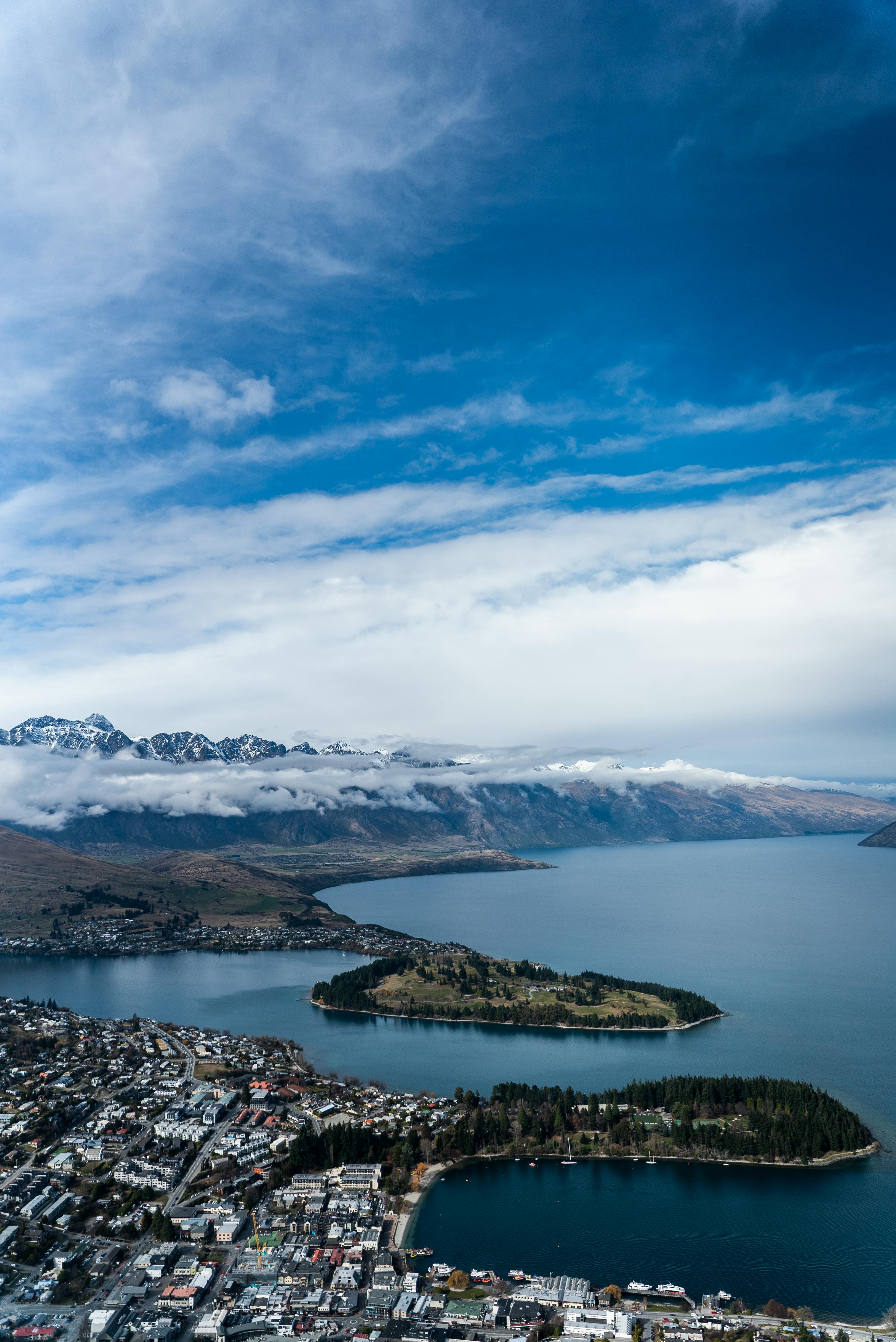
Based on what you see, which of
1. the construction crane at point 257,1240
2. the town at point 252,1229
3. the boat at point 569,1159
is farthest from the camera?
the boat at point 569,1159

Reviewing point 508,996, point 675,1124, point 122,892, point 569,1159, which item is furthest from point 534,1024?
point 122,892

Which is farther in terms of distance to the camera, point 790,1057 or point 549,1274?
point 790,1057

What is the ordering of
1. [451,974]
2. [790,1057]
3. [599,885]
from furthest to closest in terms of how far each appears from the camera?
1. [599,885]
2. [451,974]
3. [790,1057]

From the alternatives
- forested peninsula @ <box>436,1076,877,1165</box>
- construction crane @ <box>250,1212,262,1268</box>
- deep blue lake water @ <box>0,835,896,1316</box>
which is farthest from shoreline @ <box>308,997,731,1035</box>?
construction crane @ <box>250,1212,262,1268</box>

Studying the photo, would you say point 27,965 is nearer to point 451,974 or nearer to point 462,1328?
point 451,974

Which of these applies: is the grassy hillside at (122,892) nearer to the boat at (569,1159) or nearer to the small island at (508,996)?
the small island at (508,996)

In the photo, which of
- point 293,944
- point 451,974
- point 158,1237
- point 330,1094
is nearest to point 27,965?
point 293,944

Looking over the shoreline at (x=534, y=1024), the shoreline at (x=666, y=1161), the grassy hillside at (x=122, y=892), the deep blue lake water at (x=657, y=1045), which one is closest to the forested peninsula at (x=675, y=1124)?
the shoreline at (x=666, y=1161)
